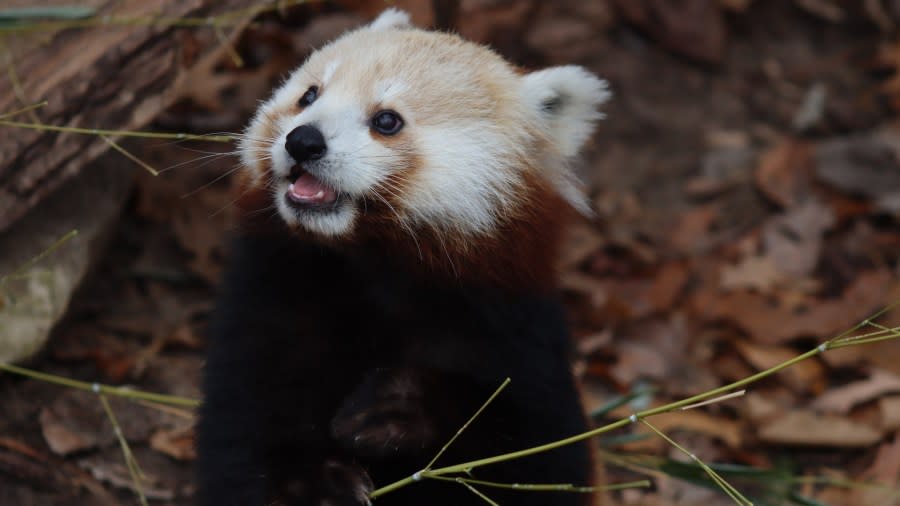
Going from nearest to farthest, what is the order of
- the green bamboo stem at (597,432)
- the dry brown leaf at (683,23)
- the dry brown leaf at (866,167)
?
the green bamboo stem at (597,432) → the dry brown leaf at (866,167) → the dry brown leaf at (683,23)

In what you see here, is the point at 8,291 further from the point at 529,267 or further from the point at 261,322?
the point at 529,267

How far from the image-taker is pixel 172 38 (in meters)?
4.11

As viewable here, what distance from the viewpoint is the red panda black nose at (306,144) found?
119 inches

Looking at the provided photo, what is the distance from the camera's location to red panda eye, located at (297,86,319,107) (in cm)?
344

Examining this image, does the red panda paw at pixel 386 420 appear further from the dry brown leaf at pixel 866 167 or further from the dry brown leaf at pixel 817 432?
the dry brown leaf at pixel 866 167

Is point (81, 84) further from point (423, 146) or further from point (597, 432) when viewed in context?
point (597, 432)

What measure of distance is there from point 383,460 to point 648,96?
4576 mm

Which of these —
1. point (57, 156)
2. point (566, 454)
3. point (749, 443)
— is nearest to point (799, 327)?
point (749, 443)

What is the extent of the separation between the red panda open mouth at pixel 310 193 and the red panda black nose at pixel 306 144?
6 centimetres

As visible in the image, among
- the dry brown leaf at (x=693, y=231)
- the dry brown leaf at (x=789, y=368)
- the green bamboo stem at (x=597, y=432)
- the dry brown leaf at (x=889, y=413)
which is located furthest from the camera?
the dry brown leaf at (x=693, y=231)

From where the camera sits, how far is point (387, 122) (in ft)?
A: 10.7

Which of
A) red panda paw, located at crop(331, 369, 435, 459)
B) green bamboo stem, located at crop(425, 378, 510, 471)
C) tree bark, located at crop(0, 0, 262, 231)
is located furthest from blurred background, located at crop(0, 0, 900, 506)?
green bamboo stem, located at crop(425, 378, 510, 471)

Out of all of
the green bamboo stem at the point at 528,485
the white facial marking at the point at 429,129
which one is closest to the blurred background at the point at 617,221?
the white facial marking at the point at 429,129

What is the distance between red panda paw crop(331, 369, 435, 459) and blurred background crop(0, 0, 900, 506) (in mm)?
1015
